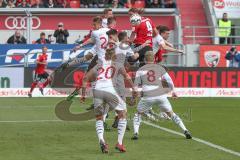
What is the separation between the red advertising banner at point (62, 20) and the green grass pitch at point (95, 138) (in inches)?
629

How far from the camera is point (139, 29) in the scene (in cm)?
1859

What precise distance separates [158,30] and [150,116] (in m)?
2.69

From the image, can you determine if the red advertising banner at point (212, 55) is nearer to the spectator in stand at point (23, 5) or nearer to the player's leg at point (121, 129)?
the spectator in stand at point (23, 5)

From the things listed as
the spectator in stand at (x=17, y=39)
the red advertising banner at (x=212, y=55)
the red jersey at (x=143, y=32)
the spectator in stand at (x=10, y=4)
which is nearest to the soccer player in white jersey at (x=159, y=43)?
the red jersey at (x=143, y=32)

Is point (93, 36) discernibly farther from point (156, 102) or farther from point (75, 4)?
point (75, 4)

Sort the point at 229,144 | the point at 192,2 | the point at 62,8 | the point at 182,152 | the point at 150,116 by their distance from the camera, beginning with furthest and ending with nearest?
the point at 192,2, the point at 62,8, the point at 150,116, the point at 229,144, the point at 182,152

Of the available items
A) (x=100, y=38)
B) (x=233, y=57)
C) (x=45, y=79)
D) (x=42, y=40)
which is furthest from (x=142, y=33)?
(x=233, y=57)

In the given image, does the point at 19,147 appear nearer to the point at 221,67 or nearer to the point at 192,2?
the point at 221,67

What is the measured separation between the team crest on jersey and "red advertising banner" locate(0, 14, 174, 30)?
4544 mm

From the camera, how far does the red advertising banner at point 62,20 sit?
38969 millimetres

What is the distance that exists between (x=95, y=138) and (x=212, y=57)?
21.8 m

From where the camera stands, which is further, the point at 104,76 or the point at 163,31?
the point at 163,31

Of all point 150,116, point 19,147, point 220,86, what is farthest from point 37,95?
point 19,147

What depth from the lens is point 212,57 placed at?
120ft
